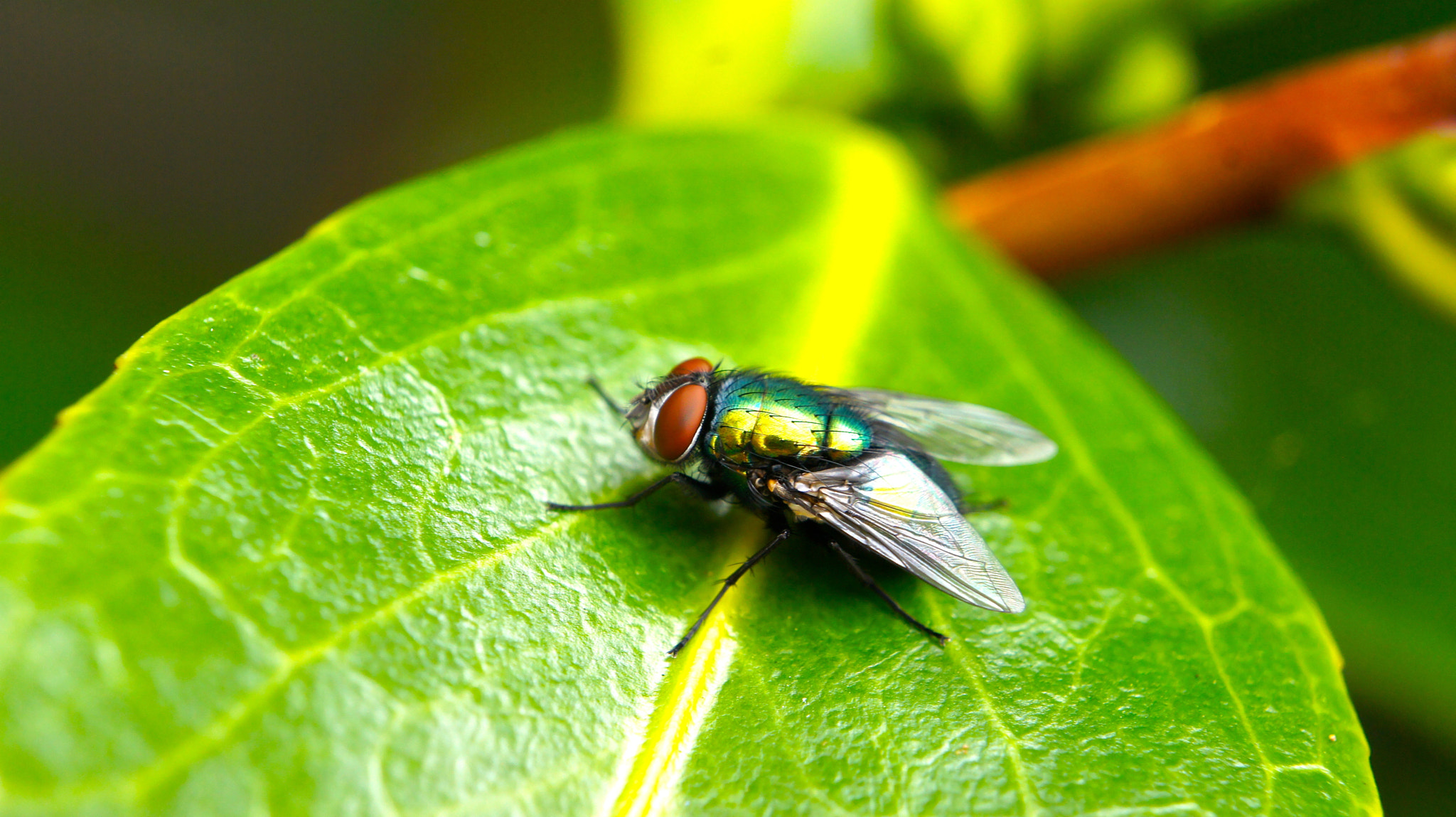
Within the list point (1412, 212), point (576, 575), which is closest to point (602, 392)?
point (576, 575)

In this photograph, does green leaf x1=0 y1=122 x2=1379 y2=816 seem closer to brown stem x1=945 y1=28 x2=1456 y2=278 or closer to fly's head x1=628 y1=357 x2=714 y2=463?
fly's head x1=628 y1=357 x2=714 y2=463

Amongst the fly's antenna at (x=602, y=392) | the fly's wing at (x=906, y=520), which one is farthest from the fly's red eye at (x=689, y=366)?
the fly's wing at (x=906, y=520)

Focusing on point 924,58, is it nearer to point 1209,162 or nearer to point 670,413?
point 1209,162

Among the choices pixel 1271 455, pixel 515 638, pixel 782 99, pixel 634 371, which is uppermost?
pixel 782 99

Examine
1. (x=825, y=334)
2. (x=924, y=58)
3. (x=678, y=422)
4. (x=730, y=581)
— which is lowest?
(x=730, y=581)

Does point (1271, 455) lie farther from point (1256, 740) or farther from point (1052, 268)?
point (1256, 740)

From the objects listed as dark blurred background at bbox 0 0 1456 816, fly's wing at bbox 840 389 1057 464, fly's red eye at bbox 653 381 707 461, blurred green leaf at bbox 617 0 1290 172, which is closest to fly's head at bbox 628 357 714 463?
fly's red eye at bbox 653 381 707 461

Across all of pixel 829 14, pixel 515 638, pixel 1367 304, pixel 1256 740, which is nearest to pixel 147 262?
pixel 829 14
